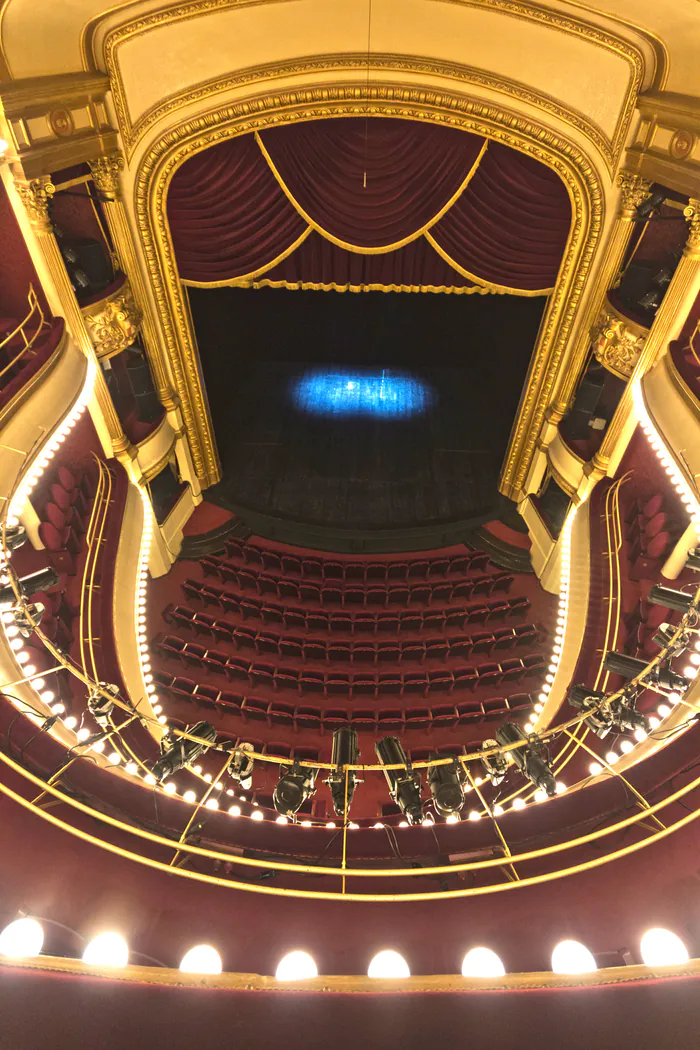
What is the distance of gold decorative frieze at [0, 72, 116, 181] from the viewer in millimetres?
3482

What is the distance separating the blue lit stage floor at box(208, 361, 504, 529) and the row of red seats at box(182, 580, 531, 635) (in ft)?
3.59

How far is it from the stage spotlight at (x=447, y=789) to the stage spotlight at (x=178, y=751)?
1.37 metres

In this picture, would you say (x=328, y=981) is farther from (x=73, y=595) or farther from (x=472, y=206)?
(x=472, y=206)

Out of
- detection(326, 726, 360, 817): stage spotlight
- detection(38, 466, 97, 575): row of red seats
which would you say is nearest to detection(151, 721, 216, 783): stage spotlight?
detection(326, 726, 360, 817): stage spotlight

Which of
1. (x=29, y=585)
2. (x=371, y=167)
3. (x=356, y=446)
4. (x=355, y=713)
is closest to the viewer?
(x=29, y=585)

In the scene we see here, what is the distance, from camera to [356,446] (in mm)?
7637

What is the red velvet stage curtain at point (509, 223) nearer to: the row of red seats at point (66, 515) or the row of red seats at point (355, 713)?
the row of red seats at point (66, 515)

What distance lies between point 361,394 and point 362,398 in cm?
11

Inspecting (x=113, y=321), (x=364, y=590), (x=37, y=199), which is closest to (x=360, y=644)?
(x=364, y=590)

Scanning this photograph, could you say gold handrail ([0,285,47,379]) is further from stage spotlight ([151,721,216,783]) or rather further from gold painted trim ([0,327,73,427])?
stage spotlight ([151,721,216,783])

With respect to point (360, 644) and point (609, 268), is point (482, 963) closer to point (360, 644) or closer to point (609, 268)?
point (360, 644)

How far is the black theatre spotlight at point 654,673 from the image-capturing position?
3.52 m

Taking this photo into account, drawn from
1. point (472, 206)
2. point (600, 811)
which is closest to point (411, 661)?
point (600, 811)

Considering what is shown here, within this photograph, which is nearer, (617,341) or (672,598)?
(672,598)
